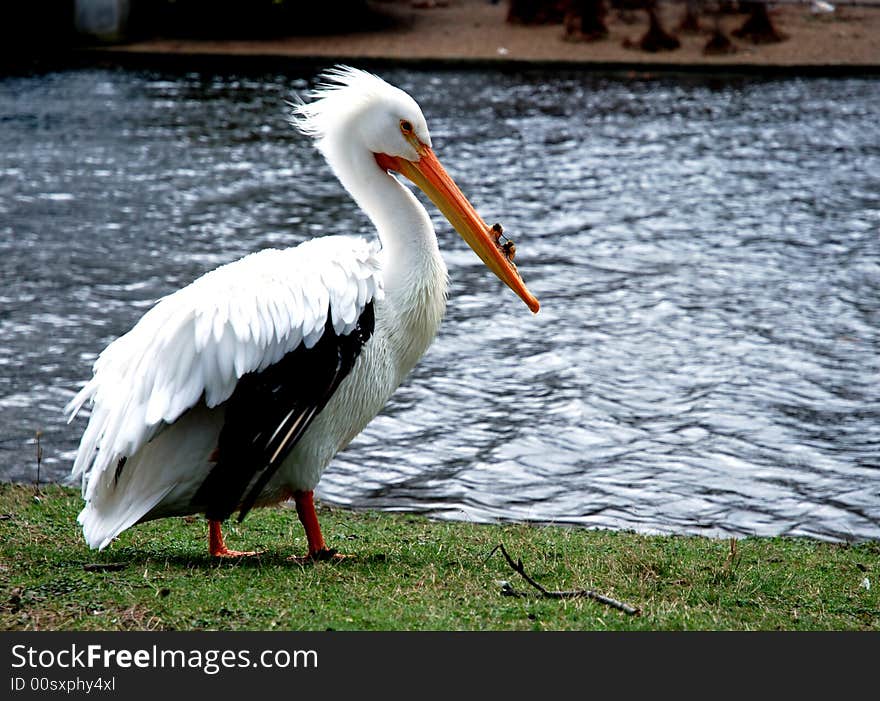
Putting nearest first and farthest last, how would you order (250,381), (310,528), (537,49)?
(250,381)
(310,528)
(537,49)

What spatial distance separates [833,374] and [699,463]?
1.65 meters

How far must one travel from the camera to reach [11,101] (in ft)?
51.6

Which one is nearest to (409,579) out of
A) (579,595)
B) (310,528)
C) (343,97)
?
(310,528)

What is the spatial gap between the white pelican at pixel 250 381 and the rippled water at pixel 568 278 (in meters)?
1.62

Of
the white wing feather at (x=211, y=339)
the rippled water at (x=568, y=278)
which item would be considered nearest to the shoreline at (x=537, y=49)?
the rippled water at (x=568, y=278)

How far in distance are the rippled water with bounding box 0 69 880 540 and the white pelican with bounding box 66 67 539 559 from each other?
1.62m

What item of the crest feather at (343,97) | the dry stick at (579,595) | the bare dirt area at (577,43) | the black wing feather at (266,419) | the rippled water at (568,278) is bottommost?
the rippled water at (568,278)

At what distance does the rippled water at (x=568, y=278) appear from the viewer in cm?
608

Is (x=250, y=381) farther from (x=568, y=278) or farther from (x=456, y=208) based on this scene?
(x=568, y=278)

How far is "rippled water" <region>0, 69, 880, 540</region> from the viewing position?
19.9 ft

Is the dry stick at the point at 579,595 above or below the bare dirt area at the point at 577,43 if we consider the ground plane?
below

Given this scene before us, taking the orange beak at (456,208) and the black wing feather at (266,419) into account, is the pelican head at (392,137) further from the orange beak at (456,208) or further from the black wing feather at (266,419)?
the black wing feather at (266,419)

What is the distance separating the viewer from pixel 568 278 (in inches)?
362

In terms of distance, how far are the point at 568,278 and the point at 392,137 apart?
483cm
